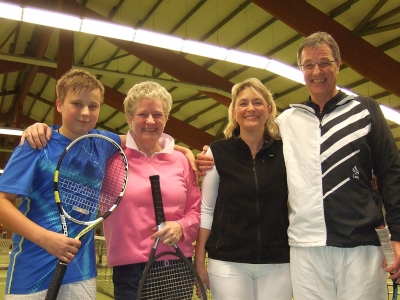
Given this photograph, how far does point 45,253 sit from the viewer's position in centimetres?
213

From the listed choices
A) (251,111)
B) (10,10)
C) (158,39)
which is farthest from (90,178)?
(158,39)

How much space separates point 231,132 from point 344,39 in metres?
7.06

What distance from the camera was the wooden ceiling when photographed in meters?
8.88

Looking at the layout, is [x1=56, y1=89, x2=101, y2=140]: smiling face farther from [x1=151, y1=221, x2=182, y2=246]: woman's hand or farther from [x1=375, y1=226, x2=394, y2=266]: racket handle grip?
[x1=375, y1=226, x2=394, y2=266]: racket handle grip

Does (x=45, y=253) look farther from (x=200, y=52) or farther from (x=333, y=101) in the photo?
(x=200, y=52)

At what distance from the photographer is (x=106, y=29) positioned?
21.4ft

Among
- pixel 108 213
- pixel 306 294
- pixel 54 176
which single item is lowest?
pixel 306 294

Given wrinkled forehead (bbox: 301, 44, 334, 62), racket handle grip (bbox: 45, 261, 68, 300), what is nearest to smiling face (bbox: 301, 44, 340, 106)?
wrinkled forehead (bbox: 301, 44, 334, 62)

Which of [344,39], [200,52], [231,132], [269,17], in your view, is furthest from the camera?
[269,17]

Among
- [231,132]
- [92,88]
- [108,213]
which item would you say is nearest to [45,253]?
[108,213]

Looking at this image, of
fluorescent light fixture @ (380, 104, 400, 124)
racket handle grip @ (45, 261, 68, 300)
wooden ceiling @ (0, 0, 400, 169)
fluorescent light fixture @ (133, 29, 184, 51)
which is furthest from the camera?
wooden ceiling @ (0, 0, 400, 169)

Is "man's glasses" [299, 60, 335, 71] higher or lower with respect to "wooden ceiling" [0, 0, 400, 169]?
lower

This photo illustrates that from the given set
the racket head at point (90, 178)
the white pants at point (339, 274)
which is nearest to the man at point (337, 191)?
the white pants at point (339, 274)

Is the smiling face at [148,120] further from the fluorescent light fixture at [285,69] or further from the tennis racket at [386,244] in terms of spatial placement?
the fluorescent light fixture at [285,69]
